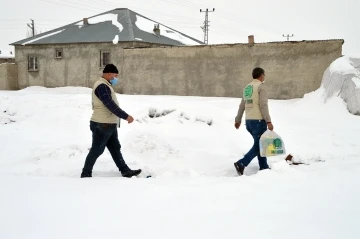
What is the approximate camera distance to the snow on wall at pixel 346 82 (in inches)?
429

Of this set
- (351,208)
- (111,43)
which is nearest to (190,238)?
(351,208)

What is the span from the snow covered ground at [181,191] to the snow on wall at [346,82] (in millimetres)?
2807

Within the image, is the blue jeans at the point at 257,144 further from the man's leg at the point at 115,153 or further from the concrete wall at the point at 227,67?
the concrete wall at the point at 227,67

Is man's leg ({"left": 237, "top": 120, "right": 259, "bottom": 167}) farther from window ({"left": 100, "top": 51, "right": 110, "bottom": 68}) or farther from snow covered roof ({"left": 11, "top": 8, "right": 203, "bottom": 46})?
window ({"left": 100, "top": 51, "right": 110, "bottom": 68})

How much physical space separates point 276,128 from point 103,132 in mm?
5922

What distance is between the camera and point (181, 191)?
390 cm

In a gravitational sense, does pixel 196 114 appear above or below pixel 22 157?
above

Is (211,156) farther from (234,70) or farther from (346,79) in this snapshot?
(234,70)

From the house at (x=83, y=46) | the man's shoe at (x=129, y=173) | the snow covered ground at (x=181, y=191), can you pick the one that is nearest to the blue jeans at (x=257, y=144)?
the snow covered ground at (x=181, y=191)

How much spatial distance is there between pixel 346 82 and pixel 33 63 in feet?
83.3

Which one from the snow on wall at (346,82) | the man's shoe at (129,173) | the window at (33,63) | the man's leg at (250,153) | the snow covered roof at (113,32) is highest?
the snow covered roof at (113,32)

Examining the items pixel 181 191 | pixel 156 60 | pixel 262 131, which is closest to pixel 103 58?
pixel 156 60

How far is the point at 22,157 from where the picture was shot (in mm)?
6992

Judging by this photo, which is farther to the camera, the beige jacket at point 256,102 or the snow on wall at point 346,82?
the snow on wall at point 346,82
